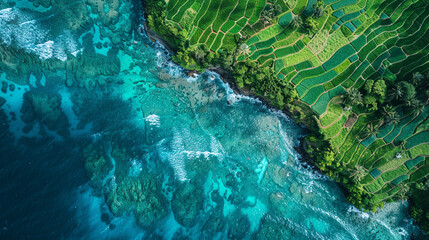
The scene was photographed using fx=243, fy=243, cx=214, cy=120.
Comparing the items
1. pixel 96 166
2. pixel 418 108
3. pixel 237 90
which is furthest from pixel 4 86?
pixel 418 108

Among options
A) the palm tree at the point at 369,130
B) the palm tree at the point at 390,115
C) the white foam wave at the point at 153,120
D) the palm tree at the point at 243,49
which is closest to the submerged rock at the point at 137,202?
the white foam wave at the point at 153,120

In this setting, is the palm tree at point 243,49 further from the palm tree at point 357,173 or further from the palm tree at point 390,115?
the palm tree at point 357,173

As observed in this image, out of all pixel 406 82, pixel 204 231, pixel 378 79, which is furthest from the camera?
pixel 204 231

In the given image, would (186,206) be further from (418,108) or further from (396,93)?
(418,108)

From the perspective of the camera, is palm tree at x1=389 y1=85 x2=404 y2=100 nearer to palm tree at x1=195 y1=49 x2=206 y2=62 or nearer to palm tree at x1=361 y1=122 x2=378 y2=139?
palm tree at x1=361 y1=122 x2=378 y2=139

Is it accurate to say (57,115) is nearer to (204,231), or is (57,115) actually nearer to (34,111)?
(34,111)

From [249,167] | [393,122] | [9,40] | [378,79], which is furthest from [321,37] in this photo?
[9,40]

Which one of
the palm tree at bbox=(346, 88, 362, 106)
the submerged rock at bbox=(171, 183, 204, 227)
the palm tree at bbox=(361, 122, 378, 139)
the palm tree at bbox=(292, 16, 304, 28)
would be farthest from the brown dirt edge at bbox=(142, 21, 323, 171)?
the submerged rock at bbox=(171, 183, 204, 227)
